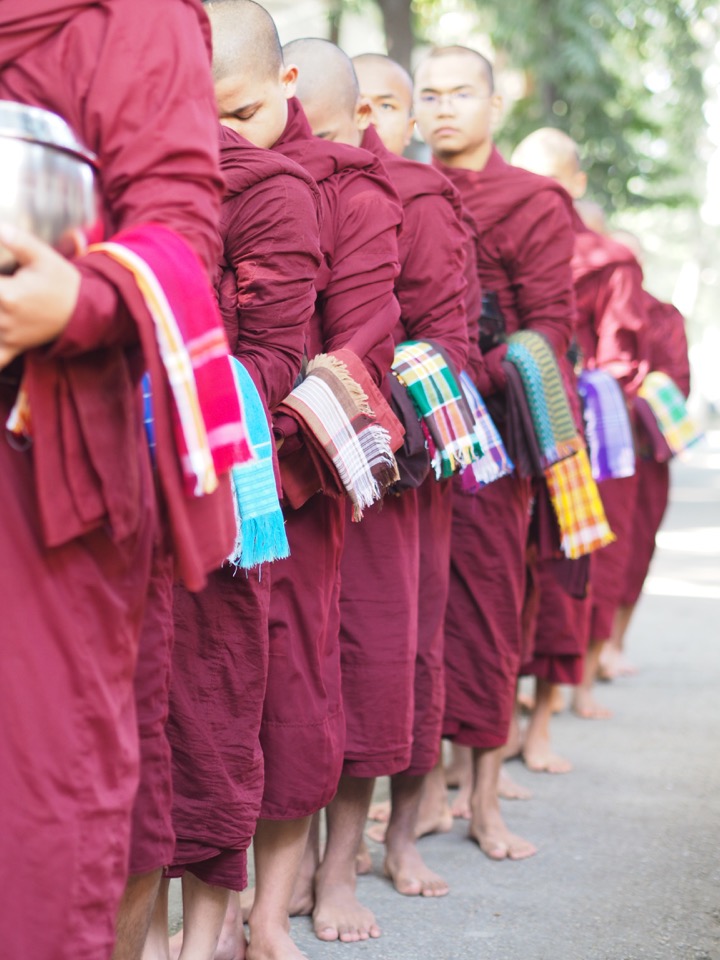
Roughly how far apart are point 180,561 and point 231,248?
1251 millimetres

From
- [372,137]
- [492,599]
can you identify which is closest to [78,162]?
[372,137]

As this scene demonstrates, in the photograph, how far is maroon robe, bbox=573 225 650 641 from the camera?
22.1 ft

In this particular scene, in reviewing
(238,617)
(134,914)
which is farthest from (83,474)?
(238,617)

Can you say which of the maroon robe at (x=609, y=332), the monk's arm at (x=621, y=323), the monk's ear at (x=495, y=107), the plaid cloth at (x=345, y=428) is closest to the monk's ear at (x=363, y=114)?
the plaid cloth at (x=345, y=428)

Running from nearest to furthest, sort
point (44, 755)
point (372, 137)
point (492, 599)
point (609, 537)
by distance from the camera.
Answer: point (44, 755), point (372, 137), point (492, 599), point (609, 537)

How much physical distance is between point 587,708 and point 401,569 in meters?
3.19

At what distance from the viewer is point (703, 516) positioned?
1858cm

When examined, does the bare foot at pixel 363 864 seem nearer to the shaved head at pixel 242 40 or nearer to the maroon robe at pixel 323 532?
the maroon robe at pixel 323 532

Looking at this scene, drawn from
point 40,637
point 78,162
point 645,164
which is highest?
point 78,162

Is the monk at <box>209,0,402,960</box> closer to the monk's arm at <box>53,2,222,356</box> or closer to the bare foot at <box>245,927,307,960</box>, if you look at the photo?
the bare foot at <box>245,927,307,960</box>

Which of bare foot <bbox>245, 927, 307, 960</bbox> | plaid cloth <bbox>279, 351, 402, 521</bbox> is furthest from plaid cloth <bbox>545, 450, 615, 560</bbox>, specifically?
bare foot <bbox>245, 927, 307, 960</bbox>

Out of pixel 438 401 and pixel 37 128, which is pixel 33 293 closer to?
pixel 37 128

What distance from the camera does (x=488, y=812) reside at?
480cm

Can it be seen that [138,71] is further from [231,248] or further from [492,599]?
[492,599]
